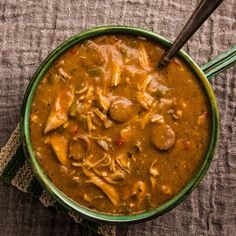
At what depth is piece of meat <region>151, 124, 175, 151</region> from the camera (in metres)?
2.09

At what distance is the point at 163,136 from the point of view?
209 cm

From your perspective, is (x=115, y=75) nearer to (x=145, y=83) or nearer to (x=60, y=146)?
(x=145, y=83)

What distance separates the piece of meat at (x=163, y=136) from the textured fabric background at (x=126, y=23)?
46 cm

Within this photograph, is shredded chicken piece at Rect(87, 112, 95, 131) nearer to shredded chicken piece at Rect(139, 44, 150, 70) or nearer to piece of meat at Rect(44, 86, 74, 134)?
piece of meat at Rect(44, 86, 74, 134)

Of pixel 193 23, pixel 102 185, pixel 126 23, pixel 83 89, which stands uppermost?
pixel 126 23

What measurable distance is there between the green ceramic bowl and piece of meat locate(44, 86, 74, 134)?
91 mm

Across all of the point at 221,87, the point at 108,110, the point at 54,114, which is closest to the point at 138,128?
the point at 108,110

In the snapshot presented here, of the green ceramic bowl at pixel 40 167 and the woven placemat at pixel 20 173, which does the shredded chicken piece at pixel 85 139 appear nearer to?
the green ceramic bowl at pixel 40 167

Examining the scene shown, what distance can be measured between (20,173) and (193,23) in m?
0.98

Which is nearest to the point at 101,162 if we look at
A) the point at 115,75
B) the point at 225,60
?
the point at 115,75

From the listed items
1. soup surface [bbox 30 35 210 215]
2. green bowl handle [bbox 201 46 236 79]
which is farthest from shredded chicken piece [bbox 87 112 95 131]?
green bowl handle [bbox 201 46 236 79]

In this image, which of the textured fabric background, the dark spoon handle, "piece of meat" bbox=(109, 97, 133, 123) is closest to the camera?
the dark spoon handle

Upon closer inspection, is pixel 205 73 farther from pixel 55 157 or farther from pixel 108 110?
pixel 55 157

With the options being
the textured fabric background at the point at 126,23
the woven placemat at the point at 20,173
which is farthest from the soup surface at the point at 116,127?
the textured fabric background at the point at 126,23
